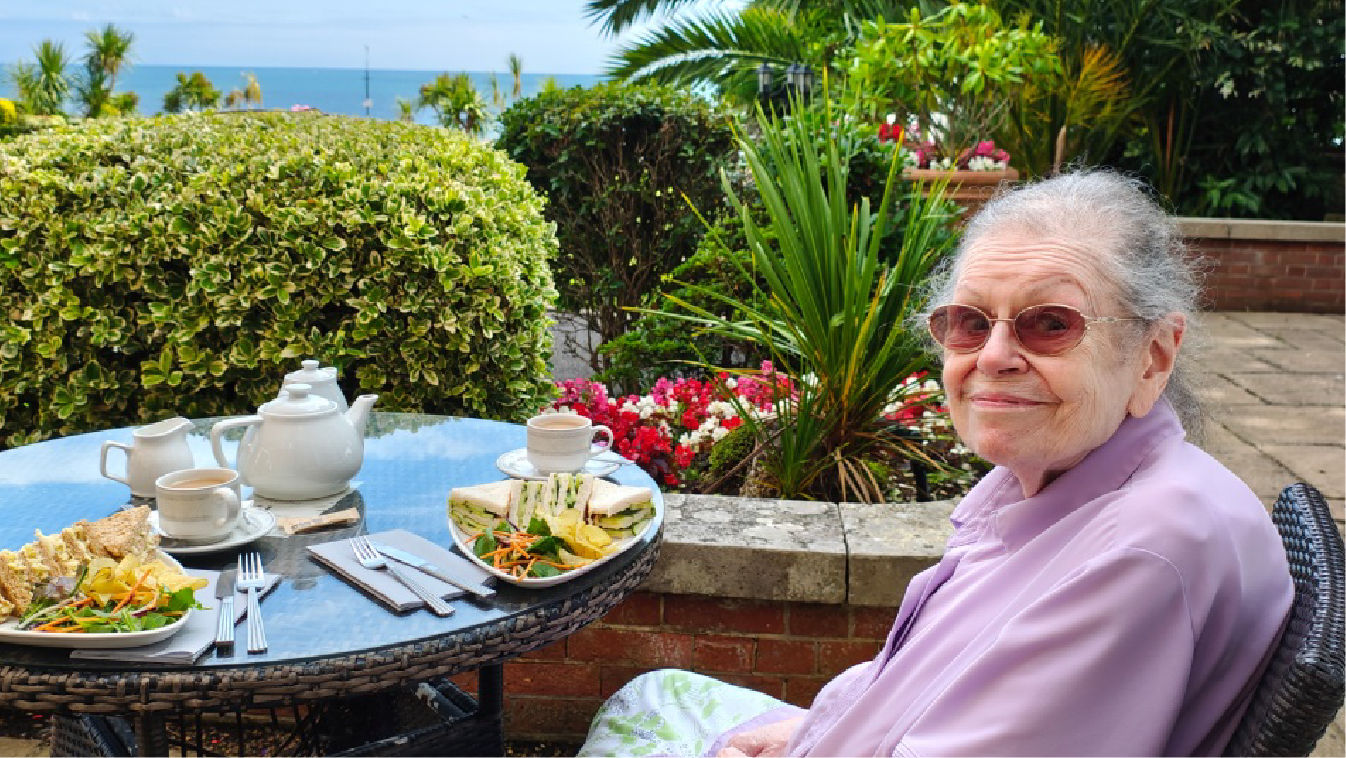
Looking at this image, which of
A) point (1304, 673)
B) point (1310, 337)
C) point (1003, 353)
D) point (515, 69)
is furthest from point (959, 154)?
point (515, 69)

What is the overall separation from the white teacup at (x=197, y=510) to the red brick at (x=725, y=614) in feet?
3.80

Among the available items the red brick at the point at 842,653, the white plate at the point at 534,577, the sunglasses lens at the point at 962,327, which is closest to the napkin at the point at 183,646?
the white plate at the point at 534,577

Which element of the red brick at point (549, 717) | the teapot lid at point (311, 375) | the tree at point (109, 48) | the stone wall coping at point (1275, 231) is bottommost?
the red brick at point (549, 717)

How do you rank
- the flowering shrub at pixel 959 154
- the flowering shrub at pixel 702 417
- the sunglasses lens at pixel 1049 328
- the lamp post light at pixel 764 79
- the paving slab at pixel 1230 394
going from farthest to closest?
the lamp post light at pixel 764 79
the flowering shrub at pixel 959 154
the paving slab at pixel 1230 394
the flowering shrub at pixel 702 417
the sunglasses lens at pixel 1049 328

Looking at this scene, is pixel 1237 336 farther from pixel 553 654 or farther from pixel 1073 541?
pixel 1073 541

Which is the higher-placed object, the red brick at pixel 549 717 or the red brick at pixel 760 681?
the red brick at pixel 760 681

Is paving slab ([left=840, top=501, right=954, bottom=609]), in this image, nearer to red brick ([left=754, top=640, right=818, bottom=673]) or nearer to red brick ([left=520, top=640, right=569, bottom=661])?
red brick ([left=754, top=640, right=818, bottom=673])

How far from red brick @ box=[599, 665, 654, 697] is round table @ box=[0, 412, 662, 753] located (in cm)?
65

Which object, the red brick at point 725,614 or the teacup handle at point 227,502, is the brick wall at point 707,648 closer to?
the red brick at point 725,614

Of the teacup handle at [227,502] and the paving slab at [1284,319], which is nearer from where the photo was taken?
the teacup handle at [227,502]

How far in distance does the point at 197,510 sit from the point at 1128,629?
1.35m

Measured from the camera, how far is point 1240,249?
334 inches

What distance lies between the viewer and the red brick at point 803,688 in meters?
2.67

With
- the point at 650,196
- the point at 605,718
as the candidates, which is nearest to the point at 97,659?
the point at 605,718
